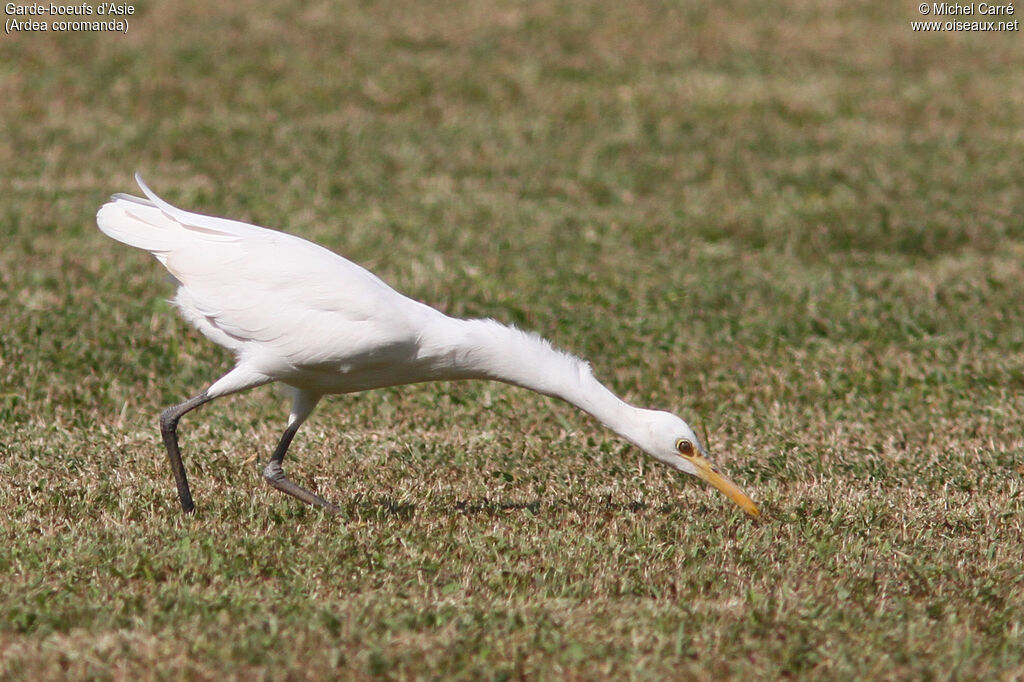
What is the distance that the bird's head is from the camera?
531 centimetres

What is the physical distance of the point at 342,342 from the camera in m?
5.16

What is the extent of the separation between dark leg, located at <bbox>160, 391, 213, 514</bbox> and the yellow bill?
1980 mm

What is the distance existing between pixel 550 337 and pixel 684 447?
278cm

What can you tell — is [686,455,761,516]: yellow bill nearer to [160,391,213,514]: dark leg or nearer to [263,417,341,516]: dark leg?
[263,417,341,516]: dark leg

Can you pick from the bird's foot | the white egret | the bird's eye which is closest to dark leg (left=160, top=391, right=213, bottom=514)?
the white egret

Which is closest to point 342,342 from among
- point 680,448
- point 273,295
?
point 273,295

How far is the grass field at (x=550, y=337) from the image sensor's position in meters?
4.23

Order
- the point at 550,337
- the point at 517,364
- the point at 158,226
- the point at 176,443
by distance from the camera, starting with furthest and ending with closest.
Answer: the point at 550,337 < the point at 158,226 < the point at 176,443 < the point at 517,364

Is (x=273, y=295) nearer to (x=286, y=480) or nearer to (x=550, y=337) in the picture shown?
(x=286, y=480)

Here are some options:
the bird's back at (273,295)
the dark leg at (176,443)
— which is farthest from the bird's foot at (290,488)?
the bird's back at (273,295)

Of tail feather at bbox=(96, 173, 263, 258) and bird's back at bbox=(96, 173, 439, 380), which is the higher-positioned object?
tail feather at bbox=(96, 173, 263, 258)

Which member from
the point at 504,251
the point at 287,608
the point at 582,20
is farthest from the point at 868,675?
the point at 582,20

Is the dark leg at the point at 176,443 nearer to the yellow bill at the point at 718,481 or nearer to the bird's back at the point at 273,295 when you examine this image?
the bird's back at the point at 273,295

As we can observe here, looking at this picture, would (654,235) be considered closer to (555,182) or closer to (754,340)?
(555,182)
